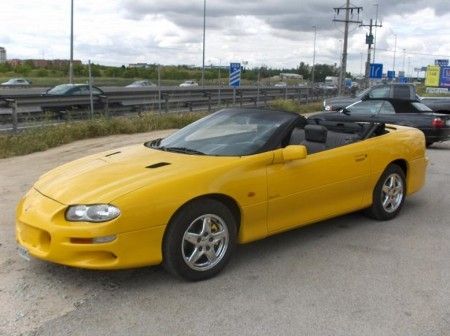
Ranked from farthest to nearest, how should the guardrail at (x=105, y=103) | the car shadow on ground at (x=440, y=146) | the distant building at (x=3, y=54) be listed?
the distant building at (x=3, y=54), the guardrail at (x=105, y=103), the car shadow on ground at (x=440, y=146)

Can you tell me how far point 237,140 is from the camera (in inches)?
204

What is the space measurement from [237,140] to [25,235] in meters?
1.99

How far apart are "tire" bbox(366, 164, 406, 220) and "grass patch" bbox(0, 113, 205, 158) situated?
786 cm

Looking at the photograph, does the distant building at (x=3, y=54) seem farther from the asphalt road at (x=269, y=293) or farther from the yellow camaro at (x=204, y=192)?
the yellow camaro at (x=204, y=192)

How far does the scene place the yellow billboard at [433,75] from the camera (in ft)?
197

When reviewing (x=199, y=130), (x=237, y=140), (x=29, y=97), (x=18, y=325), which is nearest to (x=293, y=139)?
(x=237, y=140)

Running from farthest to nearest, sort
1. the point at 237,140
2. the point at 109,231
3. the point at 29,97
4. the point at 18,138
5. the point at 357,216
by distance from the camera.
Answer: the point at 29,97 → the point at 18,138 → the point at 357,216 → the point at 237,140 → the point at 109,231

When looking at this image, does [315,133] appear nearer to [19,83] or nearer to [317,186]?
[317,186]

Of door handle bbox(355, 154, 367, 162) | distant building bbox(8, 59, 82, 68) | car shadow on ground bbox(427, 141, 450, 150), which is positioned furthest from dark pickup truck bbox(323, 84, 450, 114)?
distant building bbox(8, 59, 82, 68)

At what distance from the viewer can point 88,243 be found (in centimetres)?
396

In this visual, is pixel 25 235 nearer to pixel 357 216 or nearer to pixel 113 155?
pixel 113 155

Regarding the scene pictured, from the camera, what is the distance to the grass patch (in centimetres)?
1184

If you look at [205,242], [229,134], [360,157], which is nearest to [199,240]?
[205,242]

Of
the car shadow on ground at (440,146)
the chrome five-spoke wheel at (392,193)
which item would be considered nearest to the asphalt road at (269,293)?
the chrome five-spoke wheel at (392,193)
